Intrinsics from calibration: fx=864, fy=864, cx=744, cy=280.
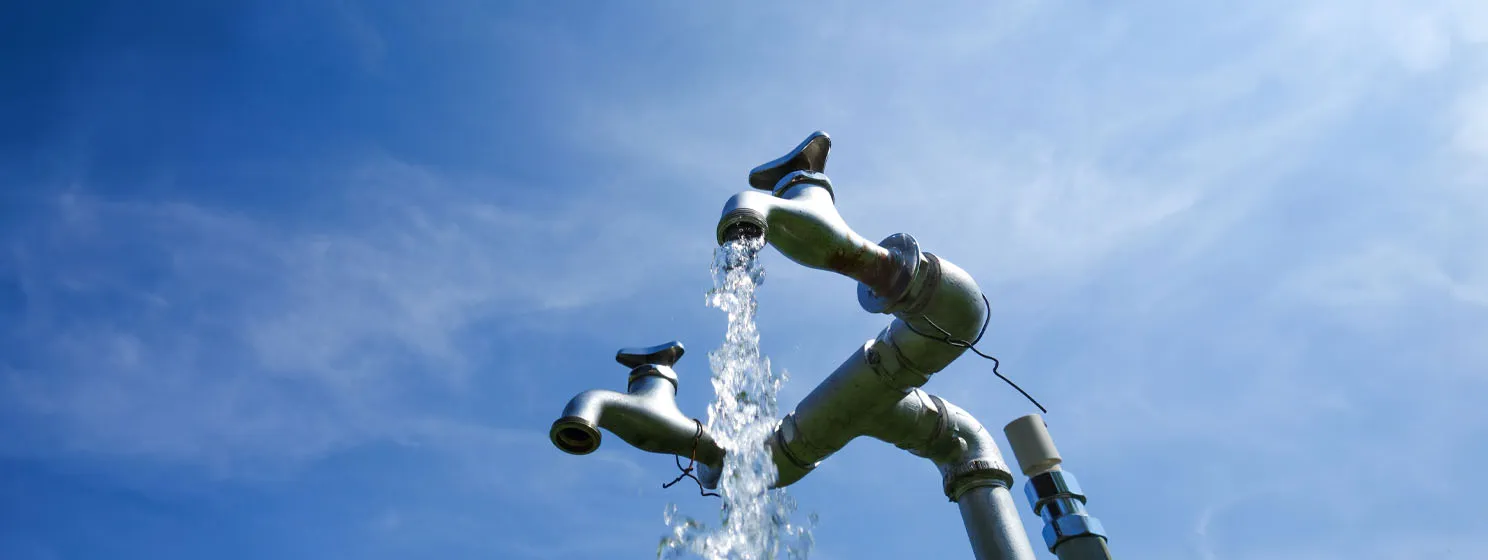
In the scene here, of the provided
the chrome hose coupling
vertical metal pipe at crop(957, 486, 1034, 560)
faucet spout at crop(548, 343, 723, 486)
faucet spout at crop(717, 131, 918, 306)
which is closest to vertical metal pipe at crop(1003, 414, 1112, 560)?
the chrome hose coupling

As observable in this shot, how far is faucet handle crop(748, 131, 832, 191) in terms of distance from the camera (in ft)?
10.9

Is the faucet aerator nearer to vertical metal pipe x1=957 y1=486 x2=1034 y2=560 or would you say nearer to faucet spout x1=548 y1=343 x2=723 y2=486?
faucet spout x1=548 y1=343 x2=723 y2=486

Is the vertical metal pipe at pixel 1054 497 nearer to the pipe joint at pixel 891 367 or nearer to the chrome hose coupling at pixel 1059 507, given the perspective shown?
the chrome hose coupling at pixel 1059 507

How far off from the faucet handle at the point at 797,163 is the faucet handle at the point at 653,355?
3.37 feet

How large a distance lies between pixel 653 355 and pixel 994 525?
168 cm

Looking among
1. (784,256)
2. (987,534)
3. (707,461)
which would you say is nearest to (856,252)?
(784,256)

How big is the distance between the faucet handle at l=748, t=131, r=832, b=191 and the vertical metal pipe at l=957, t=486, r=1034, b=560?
1467 mm

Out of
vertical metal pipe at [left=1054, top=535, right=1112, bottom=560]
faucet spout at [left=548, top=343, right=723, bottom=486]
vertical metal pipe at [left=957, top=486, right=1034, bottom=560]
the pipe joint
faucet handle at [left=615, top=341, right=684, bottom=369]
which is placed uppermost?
faucet handle at [left=615, top=341, right=684, bottom=369]

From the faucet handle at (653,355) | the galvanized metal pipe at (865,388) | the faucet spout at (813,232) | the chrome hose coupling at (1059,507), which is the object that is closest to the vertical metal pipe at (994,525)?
the galvanized metal pipe at (865,388)

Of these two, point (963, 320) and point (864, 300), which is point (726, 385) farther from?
point (963, 320)

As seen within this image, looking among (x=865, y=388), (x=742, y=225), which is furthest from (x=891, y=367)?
(x=742, y=225)

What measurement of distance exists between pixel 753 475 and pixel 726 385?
1.73 feet

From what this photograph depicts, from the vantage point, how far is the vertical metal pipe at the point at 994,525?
127 inches

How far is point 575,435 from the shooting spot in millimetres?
3477
